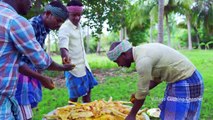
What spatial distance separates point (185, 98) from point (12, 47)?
160 centimetres

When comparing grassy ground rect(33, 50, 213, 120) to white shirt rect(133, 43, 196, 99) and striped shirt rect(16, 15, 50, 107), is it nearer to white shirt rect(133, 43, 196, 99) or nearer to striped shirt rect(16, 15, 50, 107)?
striped shirt rect(16, 15, 50, 107)

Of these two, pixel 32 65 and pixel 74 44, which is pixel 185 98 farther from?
pixel 74 44

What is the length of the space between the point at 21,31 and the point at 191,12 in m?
23.4

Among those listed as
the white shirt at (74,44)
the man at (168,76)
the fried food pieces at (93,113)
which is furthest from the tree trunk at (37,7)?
the man at (168,76)

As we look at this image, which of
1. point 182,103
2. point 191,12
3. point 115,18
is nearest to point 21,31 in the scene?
point 182,103

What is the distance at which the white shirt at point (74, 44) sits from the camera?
4.02 m

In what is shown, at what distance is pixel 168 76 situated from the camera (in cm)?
286

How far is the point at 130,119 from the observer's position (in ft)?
9.27

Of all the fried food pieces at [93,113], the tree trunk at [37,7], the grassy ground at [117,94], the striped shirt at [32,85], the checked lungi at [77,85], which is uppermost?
the tree trunk at [37,7]

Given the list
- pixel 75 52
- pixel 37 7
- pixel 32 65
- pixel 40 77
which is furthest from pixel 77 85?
pixel 37 7

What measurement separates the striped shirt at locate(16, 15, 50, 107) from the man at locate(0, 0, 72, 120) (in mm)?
833

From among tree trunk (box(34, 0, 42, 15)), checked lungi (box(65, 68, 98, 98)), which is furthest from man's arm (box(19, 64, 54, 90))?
tree trunk (box(34, 0, 42, 15))

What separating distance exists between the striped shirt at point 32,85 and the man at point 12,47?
2.73ft

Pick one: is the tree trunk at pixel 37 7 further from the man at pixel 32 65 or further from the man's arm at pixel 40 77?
the man's arm at pixel 40 77
